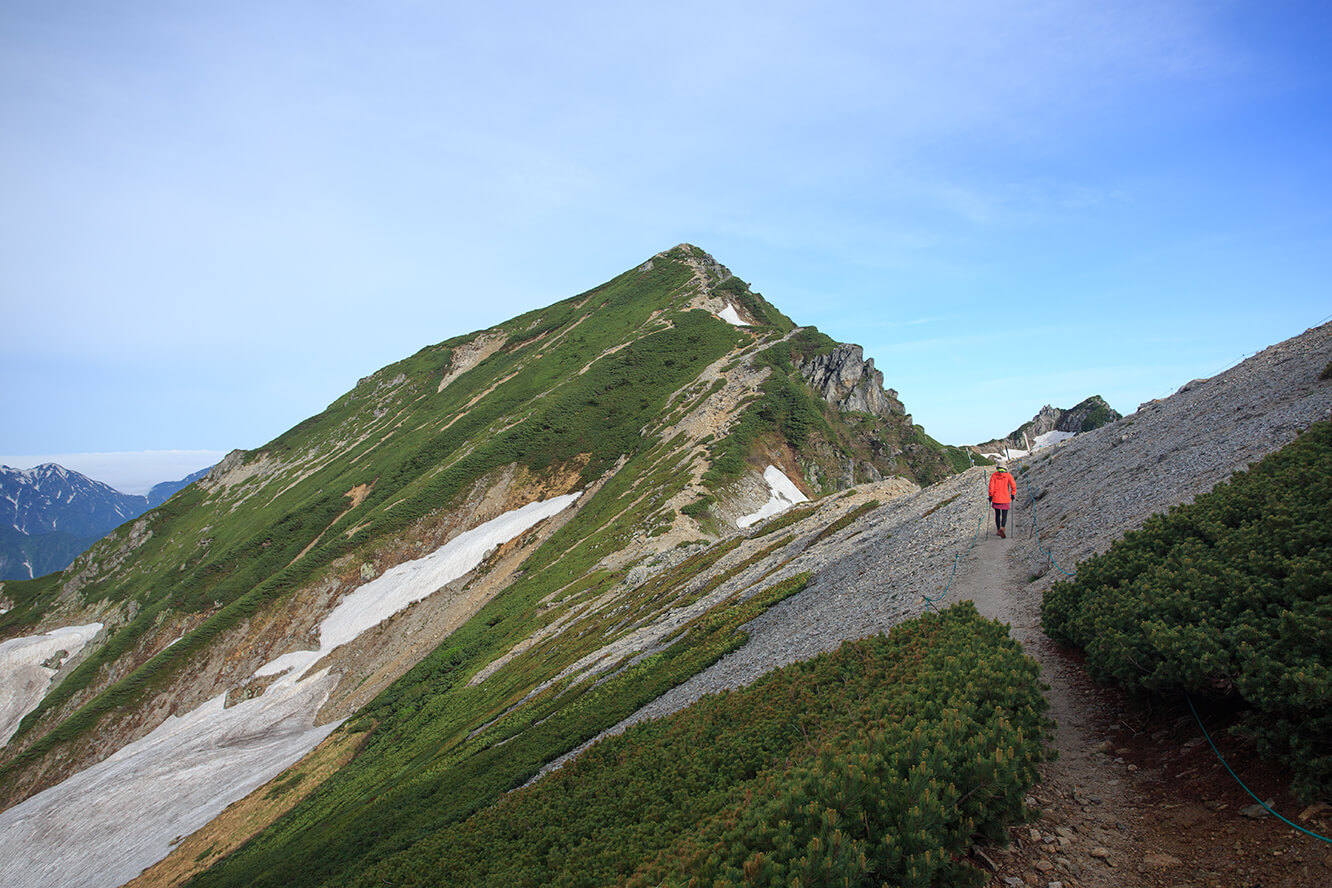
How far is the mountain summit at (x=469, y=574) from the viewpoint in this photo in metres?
44.0

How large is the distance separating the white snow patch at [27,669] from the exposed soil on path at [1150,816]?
4930 inches

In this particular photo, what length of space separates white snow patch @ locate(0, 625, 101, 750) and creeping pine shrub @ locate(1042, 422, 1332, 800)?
126 metres

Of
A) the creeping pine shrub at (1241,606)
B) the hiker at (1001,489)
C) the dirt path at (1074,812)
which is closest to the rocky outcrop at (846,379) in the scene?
the hiker at (1001,489)

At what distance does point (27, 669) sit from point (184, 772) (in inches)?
2773

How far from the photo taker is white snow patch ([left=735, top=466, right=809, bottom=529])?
65375 millimetres

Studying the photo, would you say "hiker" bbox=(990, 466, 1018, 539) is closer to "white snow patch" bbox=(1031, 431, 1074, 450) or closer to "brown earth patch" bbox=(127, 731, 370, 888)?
"brown earth patch" bbox=(127, 731, 370, 888)

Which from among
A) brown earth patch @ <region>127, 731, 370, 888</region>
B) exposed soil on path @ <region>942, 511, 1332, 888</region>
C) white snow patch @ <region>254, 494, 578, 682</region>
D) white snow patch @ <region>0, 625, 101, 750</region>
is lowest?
brown earth patch @ <region>127, 731, 370, 888</region>

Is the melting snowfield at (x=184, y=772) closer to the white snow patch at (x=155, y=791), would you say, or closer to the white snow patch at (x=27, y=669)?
the white snow patch at (x=155, y=791)

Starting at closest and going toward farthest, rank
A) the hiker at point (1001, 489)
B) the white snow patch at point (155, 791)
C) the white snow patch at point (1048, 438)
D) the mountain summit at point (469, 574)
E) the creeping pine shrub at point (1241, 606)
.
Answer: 1. the creeping pine shrub at point (1241, 606)
2. the hiker at point (1001, 489)
3. the mountain summit at point (469, 574)
4. the white snow patch at point (155, 791)
5. the white snow patch at point (1048, 438)

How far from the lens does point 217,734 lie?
6512 centimetres

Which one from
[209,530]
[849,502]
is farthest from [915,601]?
[209,530]

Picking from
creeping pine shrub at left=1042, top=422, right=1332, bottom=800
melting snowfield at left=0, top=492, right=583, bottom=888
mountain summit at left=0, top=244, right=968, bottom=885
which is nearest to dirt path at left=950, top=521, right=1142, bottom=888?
creeping pine shrub at left=1042, top=422, right=1332, bottom=800

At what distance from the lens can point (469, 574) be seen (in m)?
76.4

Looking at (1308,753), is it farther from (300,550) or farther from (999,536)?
(300,550)
